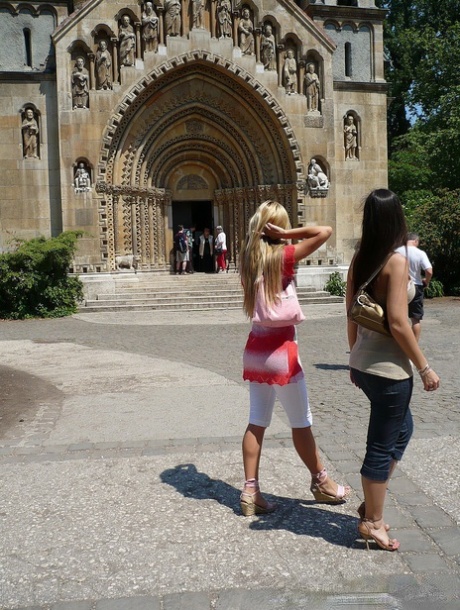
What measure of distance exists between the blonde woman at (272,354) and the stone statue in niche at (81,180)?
16013 millimetres

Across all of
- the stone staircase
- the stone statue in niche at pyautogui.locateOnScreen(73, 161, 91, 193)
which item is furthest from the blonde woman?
the stone statue in niche at pyautogui.locateOnScreen(73, 161, 91, 193)

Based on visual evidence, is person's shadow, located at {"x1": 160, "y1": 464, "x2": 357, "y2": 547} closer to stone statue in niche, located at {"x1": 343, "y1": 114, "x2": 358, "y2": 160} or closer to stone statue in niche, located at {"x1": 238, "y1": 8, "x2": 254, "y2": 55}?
stone statue in niche, located at {"x1": 238, "y1": 8, "x2": 254, "y2": 55}

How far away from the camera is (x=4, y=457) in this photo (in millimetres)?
5551

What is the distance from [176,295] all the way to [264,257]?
15.2 metres

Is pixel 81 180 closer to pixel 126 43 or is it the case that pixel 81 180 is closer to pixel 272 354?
pixel 126 43

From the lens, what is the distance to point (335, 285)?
67.1 ft

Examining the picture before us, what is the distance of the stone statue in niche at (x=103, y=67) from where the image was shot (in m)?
19.5

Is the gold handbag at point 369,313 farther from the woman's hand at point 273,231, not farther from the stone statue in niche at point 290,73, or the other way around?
the stone statue in niche at point 290,73

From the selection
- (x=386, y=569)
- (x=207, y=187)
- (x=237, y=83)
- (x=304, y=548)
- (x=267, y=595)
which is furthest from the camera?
(x=207, y=187)

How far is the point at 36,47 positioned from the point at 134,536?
19.5 meters

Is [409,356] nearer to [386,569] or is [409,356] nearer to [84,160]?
[386,569]

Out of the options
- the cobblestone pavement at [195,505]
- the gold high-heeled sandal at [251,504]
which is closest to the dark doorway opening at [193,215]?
the cobblestone pavement at [195,505]

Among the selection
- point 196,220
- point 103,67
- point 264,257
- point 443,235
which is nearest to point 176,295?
point 196,220

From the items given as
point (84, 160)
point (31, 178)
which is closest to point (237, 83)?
point (84, 160)
